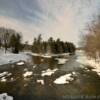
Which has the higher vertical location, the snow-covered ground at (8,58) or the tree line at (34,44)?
the tree line at (34,44)

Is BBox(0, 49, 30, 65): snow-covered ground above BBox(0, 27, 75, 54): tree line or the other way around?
the other way around

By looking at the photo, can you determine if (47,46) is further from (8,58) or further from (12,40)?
(8,58)

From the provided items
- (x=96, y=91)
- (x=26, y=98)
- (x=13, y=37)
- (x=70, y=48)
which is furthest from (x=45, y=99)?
(x=70, y=48)

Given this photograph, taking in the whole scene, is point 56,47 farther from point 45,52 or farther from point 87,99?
point 87,99

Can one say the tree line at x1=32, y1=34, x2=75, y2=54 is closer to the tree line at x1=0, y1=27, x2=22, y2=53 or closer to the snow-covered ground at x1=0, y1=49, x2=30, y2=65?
the tree line at x1=0, y1=27, x2=22, y2=53

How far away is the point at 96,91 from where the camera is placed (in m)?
10.4

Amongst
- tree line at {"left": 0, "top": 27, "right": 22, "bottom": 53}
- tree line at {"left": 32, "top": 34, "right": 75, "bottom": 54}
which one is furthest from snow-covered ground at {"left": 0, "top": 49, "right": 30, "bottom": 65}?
tree line at {"left": 32, "top": 34, "right": 75, "bottom": 54}

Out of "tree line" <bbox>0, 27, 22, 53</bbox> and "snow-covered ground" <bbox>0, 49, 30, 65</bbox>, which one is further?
"tree line" <bbox>0, 27, 22, 53</bbox>

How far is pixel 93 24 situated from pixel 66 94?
48.1ft

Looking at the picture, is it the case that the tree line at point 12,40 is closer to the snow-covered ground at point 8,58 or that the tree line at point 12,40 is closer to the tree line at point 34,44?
the tree line at point 34,44

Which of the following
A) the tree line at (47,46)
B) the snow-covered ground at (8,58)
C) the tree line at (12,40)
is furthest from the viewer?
the tree line at (47,46)

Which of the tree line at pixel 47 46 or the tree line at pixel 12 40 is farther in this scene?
the tree line at pixel 47 46

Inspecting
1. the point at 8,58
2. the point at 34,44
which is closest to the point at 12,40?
Answer: the point at 8,58

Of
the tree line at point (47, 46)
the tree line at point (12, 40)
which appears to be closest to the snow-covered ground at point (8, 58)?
the tree line at point (12, 40)
